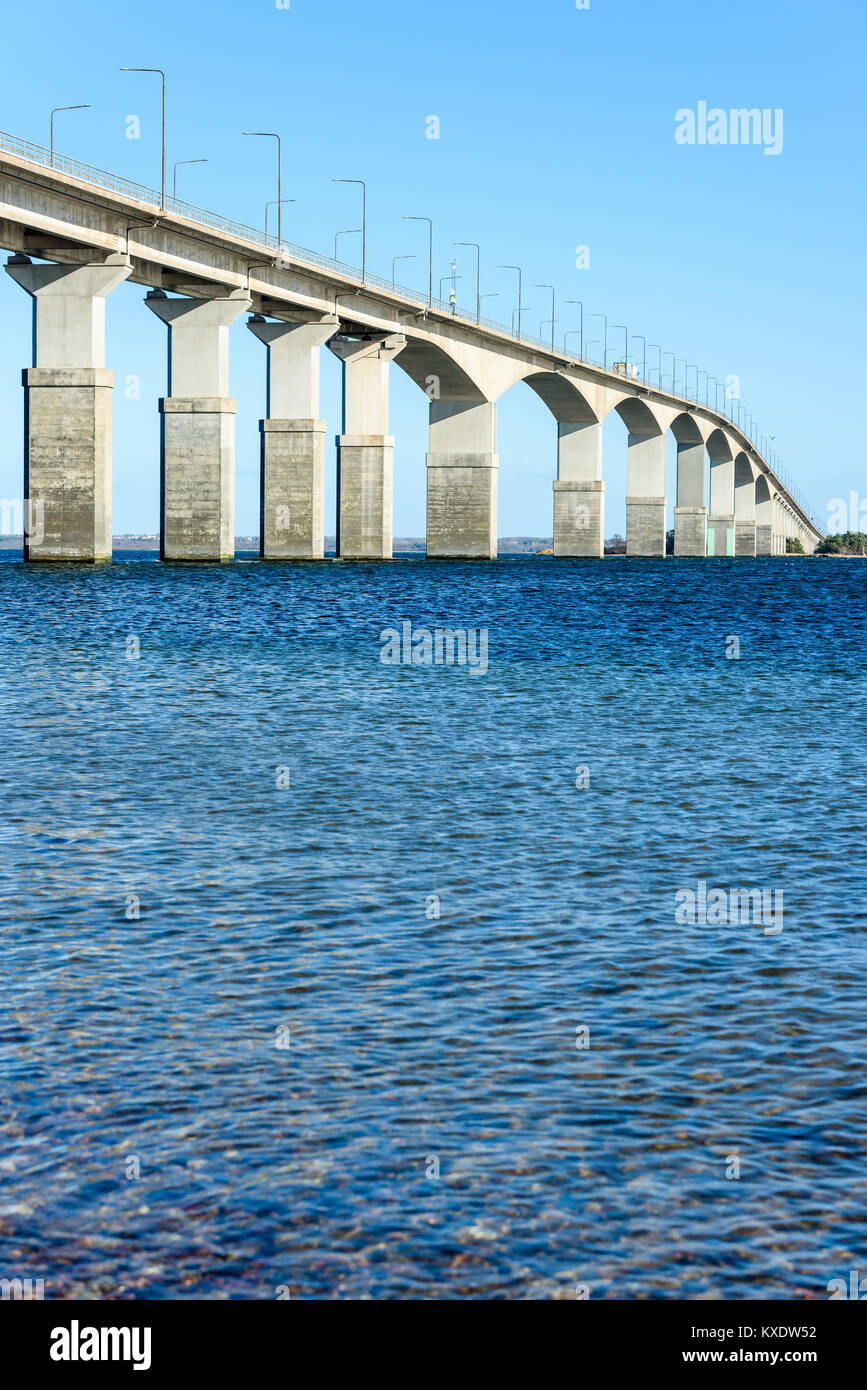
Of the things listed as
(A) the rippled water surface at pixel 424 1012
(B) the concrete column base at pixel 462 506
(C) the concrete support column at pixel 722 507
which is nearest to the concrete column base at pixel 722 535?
(C) the concrete support column at pixel 722 507

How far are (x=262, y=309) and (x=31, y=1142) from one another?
7492 cm

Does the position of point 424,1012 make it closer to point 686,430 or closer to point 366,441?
point 366,441

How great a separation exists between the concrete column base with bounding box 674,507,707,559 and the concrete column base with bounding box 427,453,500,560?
194ft

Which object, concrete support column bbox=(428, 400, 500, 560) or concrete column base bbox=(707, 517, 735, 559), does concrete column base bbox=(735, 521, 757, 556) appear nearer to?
concrete column base bbox=(707, 517, 735, 559)

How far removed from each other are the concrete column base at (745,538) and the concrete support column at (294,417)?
114m

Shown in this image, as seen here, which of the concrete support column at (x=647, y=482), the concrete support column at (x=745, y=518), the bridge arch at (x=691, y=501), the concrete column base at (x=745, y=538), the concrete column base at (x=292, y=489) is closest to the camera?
→ the concrete column base at (x=292, y=489)

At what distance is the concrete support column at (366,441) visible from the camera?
8850cm

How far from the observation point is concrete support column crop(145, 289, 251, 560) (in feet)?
233

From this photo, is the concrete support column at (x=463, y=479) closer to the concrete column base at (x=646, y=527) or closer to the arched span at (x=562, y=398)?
the arched span at (x=562, y=398)

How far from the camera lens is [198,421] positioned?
71062mm

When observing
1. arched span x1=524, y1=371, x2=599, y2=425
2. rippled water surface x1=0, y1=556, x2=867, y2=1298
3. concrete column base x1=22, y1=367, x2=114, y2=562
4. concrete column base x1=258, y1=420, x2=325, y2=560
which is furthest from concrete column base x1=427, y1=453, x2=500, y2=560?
rippled water surface x1=0, y1=556, x2=867, y2=1298

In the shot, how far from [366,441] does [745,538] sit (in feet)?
359

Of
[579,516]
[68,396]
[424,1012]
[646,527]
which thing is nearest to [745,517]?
[646,527]
